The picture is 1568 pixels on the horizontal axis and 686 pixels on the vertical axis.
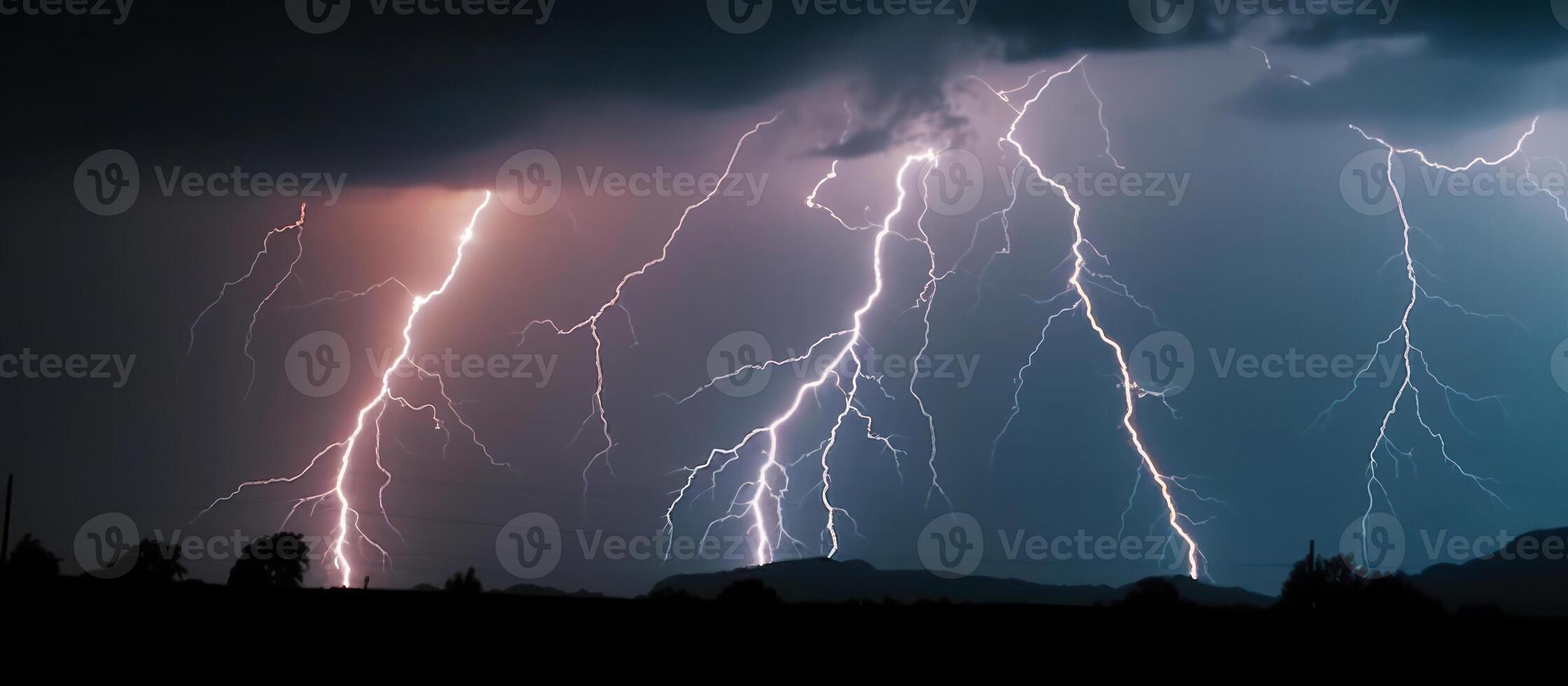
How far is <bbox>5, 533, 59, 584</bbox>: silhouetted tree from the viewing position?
10.5m

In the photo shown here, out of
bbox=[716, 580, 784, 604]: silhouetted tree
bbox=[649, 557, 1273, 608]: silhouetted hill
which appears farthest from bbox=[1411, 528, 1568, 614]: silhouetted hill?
bbox=[716, 580, 784, 604]: silhouetted tree

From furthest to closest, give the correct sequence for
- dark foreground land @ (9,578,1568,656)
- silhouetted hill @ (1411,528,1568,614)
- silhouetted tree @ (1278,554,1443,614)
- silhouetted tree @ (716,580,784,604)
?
silhouetted hill @ (1411,528,1568,614), silhouetted tree @ (1278,554,1443,614), silhouetted tree @ (716,580,784,604), dark foreground land @ (9,578,1568,656)

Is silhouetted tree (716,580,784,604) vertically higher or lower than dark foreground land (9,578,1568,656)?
higher

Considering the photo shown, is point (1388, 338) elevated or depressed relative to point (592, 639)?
elevated

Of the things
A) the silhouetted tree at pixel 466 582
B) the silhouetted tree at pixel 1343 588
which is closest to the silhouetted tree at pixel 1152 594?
the silhouetted tree at pixel 1343 588

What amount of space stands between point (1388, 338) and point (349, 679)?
2314cm

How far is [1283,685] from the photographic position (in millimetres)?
8812

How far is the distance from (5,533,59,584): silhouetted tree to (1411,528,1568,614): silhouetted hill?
1811 inches

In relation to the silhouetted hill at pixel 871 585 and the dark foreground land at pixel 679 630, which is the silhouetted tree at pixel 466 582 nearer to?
the dark foreground land at pixel 679 630

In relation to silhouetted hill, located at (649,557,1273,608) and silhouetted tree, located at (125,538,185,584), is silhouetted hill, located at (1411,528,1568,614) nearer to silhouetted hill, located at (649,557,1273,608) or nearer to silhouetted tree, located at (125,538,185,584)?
silhouetted hill, located at (649,557,1273,608)

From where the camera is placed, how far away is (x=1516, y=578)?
176 feet

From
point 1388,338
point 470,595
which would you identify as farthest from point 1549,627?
point 1388,338

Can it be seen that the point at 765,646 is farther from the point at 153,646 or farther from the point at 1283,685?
the point at 153,646

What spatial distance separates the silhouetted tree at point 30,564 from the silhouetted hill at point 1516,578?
46.0 m
